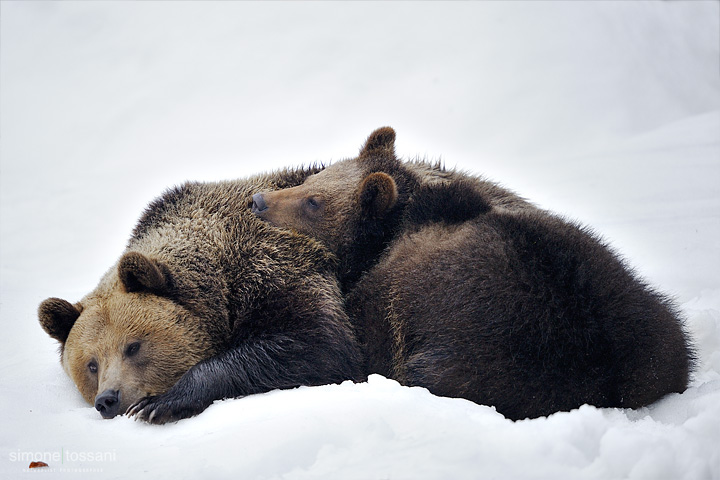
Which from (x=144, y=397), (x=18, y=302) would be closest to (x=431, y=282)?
(x=144, y=397)

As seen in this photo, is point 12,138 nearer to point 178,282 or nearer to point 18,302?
point 18,302

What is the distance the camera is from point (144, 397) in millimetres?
5090

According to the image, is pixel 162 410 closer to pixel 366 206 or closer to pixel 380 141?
pixel 366 206

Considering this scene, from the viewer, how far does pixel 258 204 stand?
6.12m

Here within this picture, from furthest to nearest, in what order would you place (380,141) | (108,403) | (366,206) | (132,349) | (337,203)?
(380,141), (337,203), (366,206), (132,349), (108,403)

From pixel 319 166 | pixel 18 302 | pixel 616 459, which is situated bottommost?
pixel 18 302

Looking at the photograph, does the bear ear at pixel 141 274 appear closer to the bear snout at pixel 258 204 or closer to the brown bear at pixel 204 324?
the brown bear at pixel 204 324

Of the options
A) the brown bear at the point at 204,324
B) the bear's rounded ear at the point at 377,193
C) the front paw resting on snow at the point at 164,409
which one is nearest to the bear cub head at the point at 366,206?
the bear's rounded ear at the point at 377,193

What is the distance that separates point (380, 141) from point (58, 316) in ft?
11.0

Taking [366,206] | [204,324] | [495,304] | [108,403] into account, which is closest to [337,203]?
[366,206]

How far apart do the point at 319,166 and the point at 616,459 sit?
14.4 feet

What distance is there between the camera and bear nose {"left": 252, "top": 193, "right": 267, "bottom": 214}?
6.12 meters

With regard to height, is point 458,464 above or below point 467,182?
below

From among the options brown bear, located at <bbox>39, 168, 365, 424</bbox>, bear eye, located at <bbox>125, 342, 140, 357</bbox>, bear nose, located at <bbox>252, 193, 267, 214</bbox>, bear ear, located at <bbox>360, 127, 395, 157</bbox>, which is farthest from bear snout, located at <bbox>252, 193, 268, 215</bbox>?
bear eye, located at <bbox>125, 342, 140, 357</bbox>
